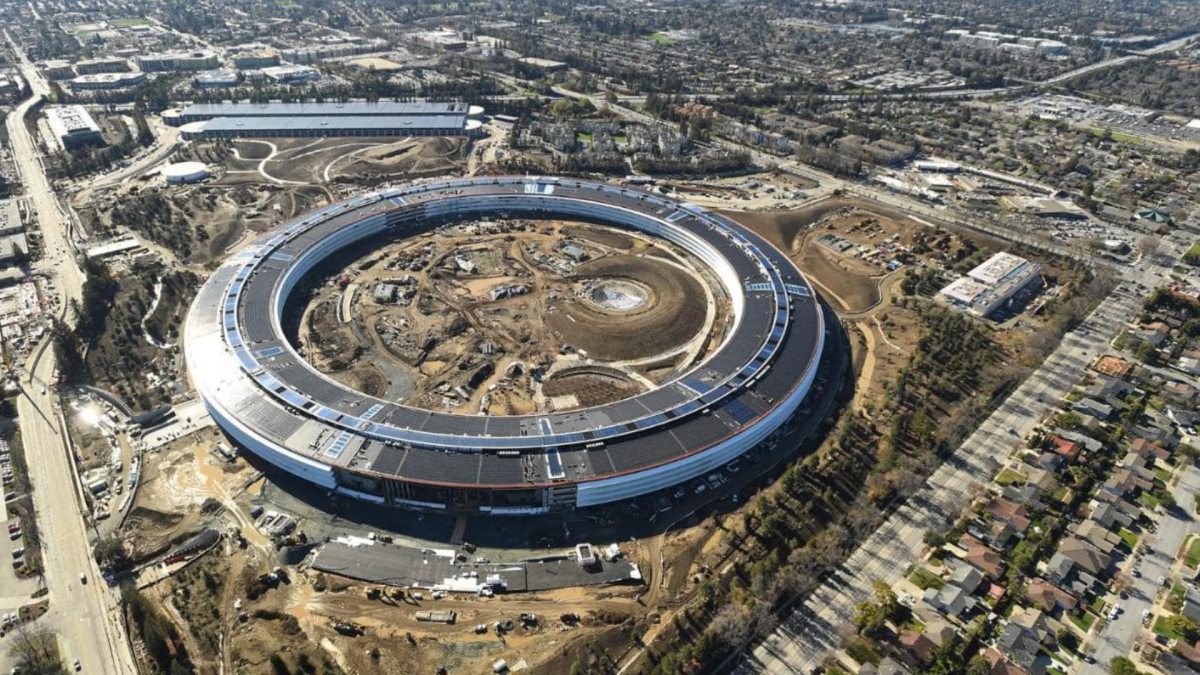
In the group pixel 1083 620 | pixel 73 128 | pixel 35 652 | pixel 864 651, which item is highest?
pixel 73 128

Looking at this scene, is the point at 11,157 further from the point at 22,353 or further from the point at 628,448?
the point at 628,448

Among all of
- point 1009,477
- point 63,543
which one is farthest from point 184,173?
point 1009,477

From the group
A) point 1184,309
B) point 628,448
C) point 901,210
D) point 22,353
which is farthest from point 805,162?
point 22,353

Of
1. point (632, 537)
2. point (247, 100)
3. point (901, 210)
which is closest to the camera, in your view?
point (632, 537)

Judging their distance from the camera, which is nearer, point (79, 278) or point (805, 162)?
point (79, 278)

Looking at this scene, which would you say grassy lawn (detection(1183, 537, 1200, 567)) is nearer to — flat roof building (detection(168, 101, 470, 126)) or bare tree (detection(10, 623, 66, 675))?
bare tree (detection(10, 623, 66, 675))

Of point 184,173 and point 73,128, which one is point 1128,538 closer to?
point 184,173
